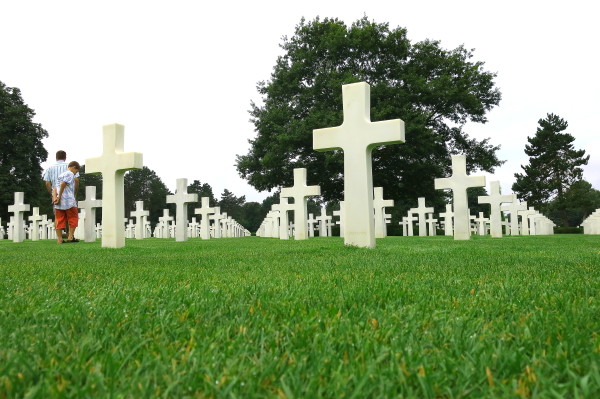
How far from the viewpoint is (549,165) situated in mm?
57969

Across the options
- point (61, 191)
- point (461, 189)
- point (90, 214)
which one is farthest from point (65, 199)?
point (461, 189)

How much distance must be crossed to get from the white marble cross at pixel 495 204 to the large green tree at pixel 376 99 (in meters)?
8.24

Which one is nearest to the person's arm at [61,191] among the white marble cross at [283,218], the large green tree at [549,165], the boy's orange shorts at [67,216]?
the boy's orange shorts at [67,216]

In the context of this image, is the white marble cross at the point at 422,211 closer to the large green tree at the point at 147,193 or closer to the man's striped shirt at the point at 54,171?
the man's striped shirt at the point at 54,171

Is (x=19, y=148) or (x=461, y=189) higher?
(x=19, y=148)

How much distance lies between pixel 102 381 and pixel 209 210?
21.0m

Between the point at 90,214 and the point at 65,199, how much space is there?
11.7 feet

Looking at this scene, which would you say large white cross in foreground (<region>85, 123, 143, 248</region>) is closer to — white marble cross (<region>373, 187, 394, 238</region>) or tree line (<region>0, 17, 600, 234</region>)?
white marble cross (<region>373, 187, 394, 238</region>)

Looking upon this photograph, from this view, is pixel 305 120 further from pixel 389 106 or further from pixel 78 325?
pixel 78 325

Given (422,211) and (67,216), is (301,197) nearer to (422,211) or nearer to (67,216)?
(67,216)

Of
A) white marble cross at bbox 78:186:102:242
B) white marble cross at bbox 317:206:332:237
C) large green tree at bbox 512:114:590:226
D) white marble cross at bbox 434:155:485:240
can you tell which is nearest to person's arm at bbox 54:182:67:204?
white marble cross at bbox 78:186:102:242

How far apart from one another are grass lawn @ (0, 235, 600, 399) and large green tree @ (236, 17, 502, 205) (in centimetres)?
2318

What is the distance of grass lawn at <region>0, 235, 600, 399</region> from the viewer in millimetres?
1336

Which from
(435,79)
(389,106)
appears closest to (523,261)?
(389,106)
